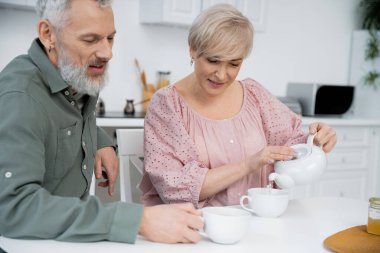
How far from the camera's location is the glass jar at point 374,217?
1.17 m

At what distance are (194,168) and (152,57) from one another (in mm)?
2064

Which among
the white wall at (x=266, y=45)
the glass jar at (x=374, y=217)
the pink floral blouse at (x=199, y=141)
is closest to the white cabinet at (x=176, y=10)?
the white wall at (x=266, y=45)

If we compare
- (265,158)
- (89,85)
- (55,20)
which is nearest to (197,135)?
(265,158)

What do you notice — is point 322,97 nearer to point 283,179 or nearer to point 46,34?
point 283,179

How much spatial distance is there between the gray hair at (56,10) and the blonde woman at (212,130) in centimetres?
50

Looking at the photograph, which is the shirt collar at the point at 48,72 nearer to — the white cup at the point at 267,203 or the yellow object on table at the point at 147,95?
→ the white cup at the point at 267,203

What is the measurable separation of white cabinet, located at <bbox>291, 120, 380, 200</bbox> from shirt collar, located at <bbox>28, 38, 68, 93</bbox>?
256 centimetres

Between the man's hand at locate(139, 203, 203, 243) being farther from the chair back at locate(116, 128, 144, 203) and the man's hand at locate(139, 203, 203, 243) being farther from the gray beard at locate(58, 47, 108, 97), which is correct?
the chair back at locate(116, 128, 144, 203)

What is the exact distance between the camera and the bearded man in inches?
38.5

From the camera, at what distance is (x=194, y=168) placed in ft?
4.98

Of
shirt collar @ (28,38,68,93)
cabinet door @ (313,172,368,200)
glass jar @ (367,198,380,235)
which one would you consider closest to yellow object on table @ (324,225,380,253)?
glass jar @ (367,198,380,235)

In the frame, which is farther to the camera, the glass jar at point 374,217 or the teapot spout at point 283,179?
the teapot spout at point 283,179

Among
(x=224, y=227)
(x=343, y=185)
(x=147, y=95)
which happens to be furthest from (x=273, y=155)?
(x=343, y=185)

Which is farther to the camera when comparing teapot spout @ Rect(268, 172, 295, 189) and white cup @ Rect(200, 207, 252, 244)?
teapot spout @ Rect(268, 172, 295, 189)
